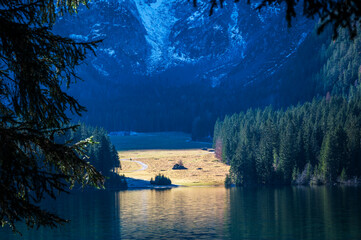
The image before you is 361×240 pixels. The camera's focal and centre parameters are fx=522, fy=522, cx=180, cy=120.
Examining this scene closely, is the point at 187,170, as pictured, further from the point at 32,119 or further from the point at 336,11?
the point at 336,11

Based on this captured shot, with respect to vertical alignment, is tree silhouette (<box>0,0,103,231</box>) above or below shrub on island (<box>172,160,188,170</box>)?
above

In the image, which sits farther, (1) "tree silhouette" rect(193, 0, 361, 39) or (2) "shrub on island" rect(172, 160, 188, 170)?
(2) "shrub on island" rect(172, 160, 188, 170)

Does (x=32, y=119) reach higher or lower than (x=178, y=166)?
higher

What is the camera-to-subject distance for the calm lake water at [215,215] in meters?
66.8

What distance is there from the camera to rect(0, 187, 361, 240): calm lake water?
66850 millimetres

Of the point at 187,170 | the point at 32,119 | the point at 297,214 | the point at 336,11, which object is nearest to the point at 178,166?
the point at 187,170

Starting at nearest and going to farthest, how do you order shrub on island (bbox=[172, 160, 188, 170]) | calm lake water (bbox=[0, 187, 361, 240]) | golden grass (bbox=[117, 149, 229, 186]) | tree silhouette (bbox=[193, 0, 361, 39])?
tree silhouette (bbox=[193, 0, 361, 39]) → calm lake water (bbox=[0, 187, 361, 240]) → golden grass (bbox=[117, 149, 229, 186]) → shrub on island (bbox=[172, 160, 188, 170])

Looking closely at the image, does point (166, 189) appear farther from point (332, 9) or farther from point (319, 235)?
point (332, 9)

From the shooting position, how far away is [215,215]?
81.9 m

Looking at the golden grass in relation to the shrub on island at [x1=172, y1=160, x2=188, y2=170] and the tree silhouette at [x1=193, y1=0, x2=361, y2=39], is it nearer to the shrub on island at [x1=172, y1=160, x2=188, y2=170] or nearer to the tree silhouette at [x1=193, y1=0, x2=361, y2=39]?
the shrub on island at [x1=172, y1=160, x2=188, y2=170]

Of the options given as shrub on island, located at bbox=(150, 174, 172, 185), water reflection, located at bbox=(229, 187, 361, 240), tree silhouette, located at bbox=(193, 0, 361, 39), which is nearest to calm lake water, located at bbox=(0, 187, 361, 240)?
water reflection, located at bbox=(229, 187, 361, 240)

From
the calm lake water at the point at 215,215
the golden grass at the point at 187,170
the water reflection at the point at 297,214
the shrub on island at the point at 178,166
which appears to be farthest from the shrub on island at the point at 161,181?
the water reflection at the point at 297,214

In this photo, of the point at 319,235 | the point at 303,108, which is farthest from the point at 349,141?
the point at 319,235

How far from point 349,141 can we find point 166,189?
4757 centimetres
